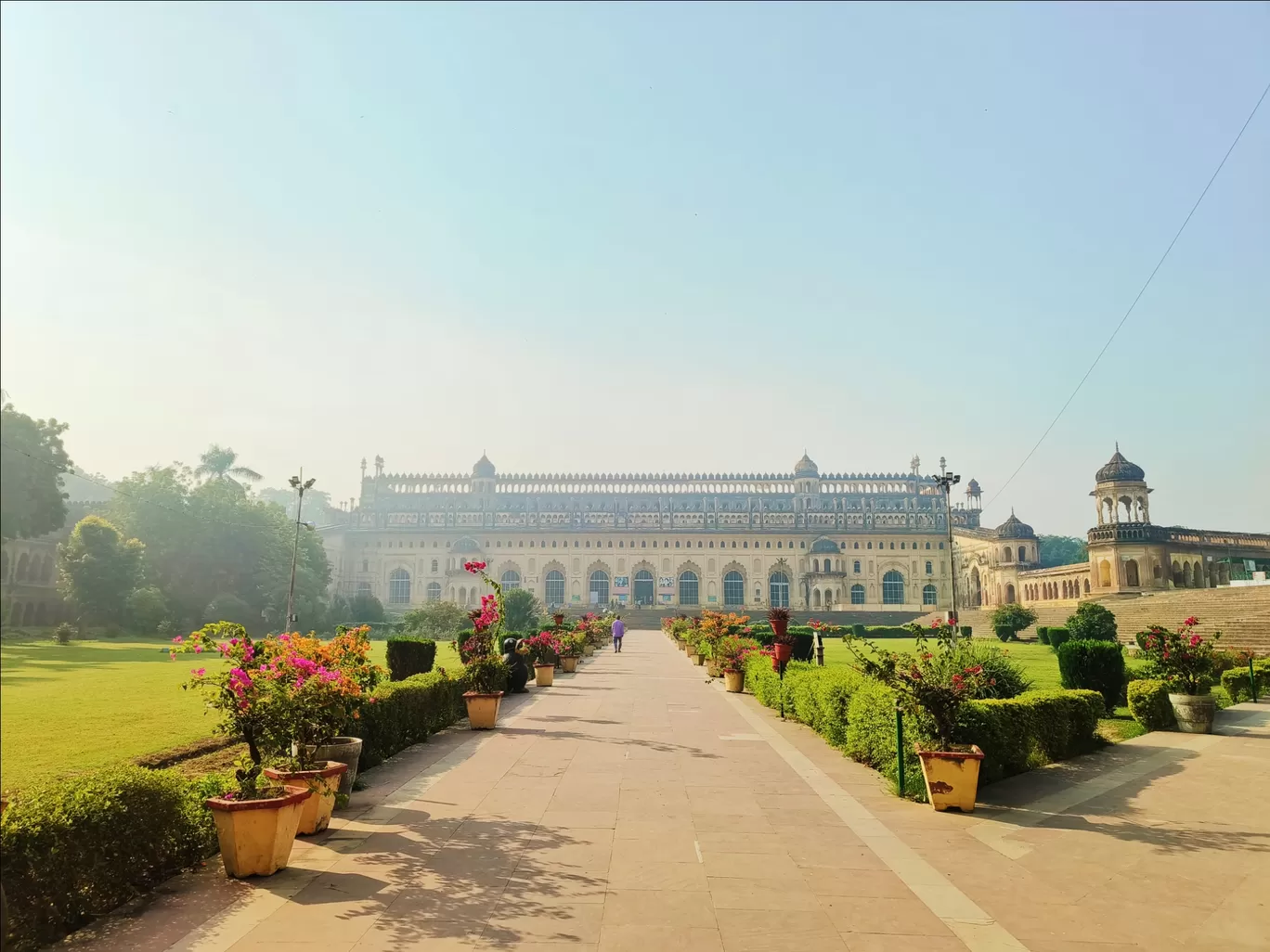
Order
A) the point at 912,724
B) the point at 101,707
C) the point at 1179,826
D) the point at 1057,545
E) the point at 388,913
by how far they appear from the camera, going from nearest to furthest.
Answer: the point at 388,913 → the point at 1179,826 → the point at 912,724 → the point at 101,707 → the point at 1057,545

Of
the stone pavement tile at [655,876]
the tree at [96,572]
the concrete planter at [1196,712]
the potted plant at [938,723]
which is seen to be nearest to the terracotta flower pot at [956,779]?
the potted plant at [938,723]

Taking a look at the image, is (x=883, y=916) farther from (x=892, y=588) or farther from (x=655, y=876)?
(x=892, y=588)

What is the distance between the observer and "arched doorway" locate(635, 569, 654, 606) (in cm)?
7031

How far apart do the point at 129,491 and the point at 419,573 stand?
2985 centimetres

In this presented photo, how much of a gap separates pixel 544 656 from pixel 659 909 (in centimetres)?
1443

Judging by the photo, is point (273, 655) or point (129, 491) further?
point (129, 491)

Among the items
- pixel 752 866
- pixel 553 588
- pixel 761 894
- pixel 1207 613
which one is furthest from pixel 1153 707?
pixel 553 588

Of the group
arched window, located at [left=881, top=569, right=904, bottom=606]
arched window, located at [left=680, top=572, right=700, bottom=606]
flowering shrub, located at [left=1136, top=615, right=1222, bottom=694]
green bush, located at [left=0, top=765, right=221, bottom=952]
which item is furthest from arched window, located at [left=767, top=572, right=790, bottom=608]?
green bush, located at [left=0, top=765, right=221, bottom=952]

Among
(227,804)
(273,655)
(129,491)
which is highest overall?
(129,491)

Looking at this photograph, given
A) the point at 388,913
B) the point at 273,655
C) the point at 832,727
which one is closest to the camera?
the point at 388,913

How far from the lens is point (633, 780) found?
739cm

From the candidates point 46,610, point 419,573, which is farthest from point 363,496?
point 46,610

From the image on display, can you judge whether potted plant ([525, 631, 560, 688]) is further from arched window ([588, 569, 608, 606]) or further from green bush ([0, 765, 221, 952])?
arched window ([588, 569, 608, 606])

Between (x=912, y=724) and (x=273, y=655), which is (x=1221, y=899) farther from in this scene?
(x=273, y=655)
